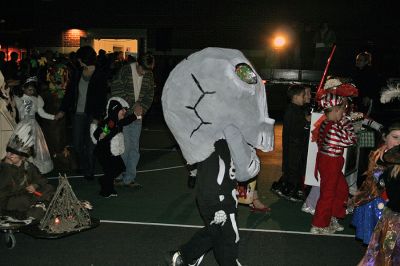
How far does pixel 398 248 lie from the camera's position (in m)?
4.41

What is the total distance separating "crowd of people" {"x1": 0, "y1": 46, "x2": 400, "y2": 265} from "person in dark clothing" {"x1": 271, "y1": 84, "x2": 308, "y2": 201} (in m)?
0.01

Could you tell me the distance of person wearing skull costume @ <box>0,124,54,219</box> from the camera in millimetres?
5855

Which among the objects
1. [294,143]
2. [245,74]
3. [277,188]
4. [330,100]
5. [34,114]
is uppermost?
[245,74]

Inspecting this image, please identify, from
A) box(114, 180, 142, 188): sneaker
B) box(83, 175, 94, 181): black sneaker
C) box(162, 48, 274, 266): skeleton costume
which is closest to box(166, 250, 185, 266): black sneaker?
box(162, 48, 274, 266): skeleton costume

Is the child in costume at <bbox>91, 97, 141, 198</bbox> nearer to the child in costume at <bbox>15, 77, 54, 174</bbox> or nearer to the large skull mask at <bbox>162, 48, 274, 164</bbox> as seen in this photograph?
the child in costume at <bbox>15, 77, 54, 174</bbox>

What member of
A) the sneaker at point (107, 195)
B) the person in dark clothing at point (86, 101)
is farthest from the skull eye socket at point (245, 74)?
the person in dark clothing at point (86, 101)

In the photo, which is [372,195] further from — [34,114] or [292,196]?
[34,114]

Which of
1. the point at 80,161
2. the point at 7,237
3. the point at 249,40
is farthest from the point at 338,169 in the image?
the point at 249,40

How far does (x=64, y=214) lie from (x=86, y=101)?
3069mm

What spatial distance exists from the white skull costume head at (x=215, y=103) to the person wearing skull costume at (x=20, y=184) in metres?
1.98

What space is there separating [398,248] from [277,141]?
873 centimetres

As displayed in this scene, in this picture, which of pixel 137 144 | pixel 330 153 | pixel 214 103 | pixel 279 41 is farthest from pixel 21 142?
pixel 279 41

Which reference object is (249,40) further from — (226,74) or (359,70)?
(226,74)

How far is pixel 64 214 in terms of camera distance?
5.95 meters
